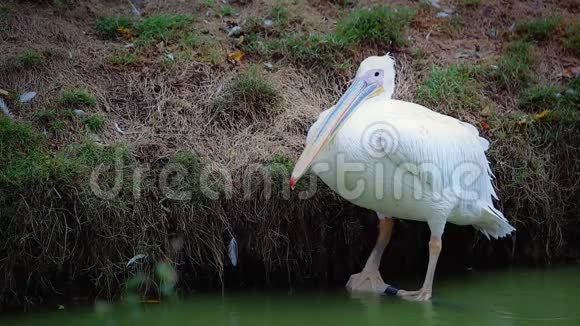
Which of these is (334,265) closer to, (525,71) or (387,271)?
(387,271)

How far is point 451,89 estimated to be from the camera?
7430mm

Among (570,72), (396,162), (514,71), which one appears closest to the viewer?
(396,162)

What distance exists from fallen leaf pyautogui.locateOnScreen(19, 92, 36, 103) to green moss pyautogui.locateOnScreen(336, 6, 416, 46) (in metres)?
2.83

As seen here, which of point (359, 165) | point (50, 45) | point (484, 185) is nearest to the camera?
point (359, 165)

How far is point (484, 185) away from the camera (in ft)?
20.4

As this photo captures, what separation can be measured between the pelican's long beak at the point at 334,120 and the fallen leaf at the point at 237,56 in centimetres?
168

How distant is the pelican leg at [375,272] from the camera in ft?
20.5

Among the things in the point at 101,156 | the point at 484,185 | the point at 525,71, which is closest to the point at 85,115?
the point at 101,156

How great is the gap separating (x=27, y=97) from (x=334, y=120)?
2.60 metres

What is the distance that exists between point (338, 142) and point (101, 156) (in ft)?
5.85

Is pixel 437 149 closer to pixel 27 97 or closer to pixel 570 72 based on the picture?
pixel 570 72

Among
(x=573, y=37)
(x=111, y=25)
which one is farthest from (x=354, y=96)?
(x=573, y=37)

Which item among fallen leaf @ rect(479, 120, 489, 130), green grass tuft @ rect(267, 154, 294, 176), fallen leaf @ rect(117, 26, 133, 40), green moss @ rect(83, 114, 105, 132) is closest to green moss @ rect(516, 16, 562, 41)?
fallen leaf @ rect(479, 120, 489, 130)

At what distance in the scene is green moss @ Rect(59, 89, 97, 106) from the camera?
22.4 feet
